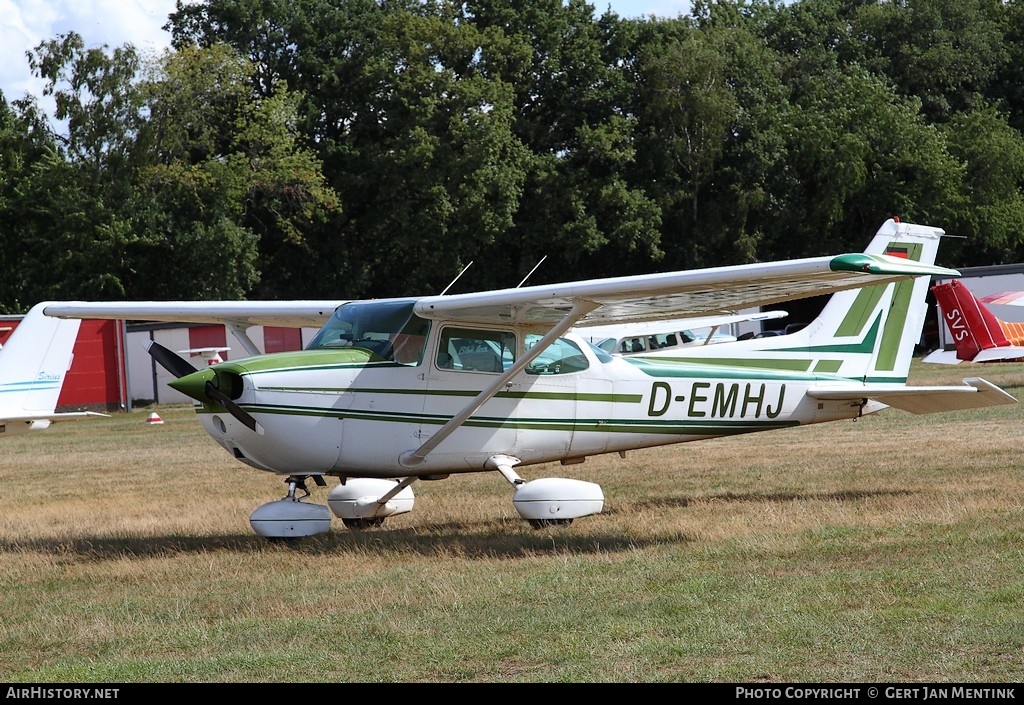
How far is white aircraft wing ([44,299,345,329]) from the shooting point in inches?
420

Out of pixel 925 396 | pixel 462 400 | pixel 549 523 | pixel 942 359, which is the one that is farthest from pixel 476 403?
pixel 942 359

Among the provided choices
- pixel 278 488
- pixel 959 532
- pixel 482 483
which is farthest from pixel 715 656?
pixel 278 488

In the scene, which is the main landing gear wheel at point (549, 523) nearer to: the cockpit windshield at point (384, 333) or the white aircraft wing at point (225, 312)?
the cockpit windshield at point (384, 333)

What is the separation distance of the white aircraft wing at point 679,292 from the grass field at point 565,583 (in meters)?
1.71

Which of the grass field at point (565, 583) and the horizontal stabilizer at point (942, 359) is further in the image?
the horizontal stabilizer at point (942, 359)

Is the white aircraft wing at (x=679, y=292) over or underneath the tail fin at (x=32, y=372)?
over

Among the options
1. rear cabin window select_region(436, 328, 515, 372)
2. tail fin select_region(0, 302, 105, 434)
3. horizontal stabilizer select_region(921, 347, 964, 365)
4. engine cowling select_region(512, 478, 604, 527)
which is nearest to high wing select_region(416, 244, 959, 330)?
rear cabin window select_region(436, 328, 515, 372)

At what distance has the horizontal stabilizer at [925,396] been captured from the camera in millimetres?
9844

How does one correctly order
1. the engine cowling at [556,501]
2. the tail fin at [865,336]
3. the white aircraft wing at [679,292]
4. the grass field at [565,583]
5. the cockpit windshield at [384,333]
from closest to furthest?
1. the grass field at [565,583]
2. the white aircraft wing at [679,292]
3. the engine cowling at [556,501]
4. the cockpit windshield at [384,333]
5. the tail fin at [865,336]

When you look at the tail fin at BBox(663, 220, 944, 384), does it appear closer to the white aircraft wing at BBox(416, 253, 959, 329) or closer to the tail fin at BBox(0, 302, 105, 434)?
the white aircraft wing at BBox(416, 253, 959, 329)

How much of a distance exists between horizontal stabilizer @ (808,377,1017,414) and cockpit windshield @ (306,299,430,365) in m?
3.66

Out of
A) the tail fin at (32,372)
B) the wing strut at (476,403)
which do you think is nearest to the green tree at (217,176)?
the tail fin at (32,372)

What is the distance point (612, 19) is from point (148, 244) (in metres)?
22.8

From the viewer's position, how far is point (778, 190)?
158 ft
